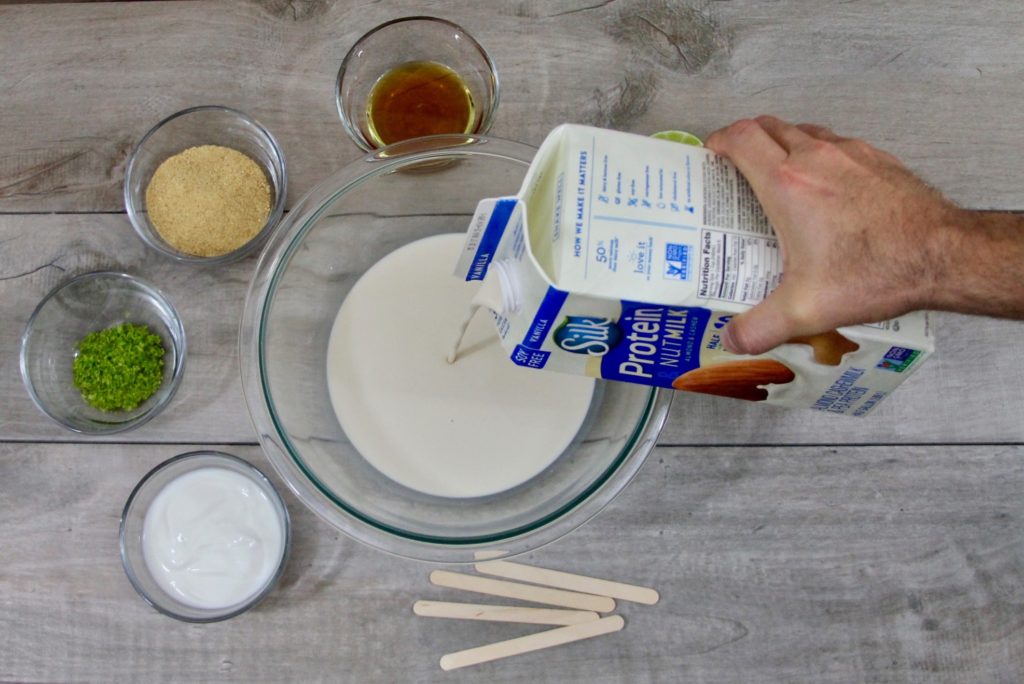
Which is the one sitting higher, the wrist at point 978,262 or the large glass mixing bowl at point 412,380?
the wrist at point 978,262

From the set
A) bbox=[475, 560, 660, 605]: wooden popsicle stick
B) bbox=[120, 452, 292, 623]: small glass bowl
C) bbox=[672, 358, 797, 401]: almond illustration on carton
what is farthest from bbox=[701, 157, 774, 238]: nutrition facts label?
bbox=[120, 452, 292, 623]: small glass bowl

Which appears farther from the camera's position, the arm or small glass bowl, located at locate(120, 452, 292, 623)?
small glass bowl, located at locate(120, 452, 292, 623)

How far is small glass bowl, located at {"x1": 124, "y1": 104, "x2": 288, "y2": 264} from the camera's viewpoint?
1024 millimetres

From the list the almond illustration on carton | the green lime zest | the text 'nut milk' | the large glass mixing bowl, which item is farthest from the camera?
the green lime zest

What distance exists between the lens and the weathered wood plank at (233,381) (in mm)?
1021

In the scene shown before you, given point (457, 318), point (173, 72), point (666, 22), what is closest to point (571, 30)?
point (666, 22)

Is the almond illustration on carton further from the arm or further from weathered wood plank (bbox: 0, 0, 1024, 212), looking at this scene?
weathered wood plank (bbox: 0, 0, 1024, 212)

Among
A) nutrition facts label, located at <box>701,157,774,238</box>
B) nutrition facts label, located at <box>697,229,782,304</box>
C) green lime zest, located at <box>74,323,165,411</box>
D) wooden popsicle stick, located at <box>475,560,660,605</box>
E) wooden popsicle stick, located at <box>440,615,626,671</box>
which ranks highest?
nutrition facts label, located at <box>701,157,774,238</box>

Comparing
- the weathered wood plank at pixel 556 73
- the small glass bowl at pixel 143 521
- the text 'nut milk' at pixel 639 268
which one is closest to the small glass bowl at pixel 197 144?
the weathered wood plank at pixel 556 73

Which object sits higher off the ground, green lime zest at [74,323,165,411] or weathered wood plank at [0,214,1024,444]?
weathered wood plank at [0,214,1024,444]

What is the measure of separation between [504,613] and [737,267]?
0.55m

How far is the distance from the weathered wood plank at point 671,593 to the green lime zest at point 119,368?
67 mm

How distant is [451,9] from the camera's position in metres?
1.09

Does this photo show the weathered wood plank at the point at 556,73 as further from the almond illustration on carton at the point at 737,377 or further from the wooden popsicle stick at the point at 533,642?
the wooden popsicle stick at the point at 533,642
